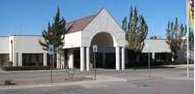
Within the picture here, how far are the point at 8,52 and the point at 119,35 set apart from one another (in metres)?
15.0

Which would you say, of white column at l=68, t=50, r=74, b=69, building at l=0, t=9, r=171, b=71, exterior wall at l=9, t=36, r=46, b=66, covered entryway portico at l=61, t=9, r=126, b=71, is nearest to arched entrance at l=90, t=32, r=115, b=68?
building at l=0, t=9, r=171, b=71

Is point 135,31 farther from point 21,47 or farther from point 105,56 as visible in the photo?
point 21,47

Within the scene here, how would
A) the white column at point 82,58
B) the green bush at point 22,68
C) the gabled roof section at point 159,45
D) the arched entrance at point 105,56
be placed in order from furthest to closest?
the gabled roof section at point 159,45
the arched entrance at point 105,56
the green bush at point 22,68
the white column at point 82,58

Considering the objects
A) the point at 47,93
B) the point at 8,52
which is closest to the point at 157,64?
the point at 8,52

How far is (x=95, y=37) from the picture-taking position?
5441 cm

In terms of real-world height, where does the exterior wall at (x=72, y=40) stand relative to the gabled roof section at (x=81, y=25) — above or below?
below

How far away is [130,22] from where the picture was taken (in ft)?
208

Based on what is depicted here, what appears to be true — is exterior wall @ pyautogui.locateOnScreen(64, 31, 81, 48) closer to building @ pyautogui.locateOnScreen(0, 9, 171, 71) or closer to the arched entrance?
building @ pyautogui.locateOnScreen(0, 9, 171, 71)

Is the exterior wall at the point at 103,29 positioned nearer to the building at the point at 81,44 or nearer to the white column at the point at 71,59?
the building at the point at 81,44

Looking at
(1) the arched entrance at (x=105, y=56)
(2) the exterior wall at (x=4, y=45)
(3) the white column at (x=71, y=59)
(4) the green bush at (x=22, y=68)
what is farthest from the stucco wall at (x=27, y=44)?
(1) the arched entrance at (x=105, y=56)

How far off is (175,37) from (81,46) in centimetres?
2362

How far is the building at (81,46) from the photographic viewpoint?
5056 centimetres

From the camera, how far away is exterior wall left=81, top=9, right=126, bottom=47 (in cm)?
5034

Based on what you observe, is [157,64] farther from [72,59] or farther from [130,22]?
[72,59]
